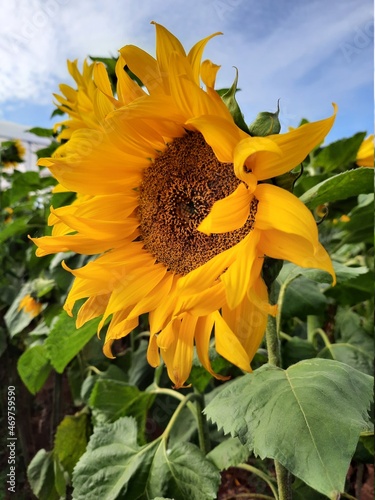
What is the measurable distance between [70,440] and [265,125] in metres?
0.54

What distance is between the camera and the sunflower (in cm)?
31

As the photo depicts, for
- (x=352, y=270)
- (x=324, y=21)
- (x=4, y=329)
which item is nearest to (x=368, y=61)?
(x=324, y=21)

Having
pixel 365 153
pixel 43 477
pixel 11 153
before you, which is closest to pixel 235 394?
pixel 43 477

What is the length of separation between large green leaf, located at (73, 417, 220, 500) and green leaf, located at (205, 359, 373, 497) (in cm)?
13

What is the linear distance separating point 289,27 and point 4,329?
0.89 meters

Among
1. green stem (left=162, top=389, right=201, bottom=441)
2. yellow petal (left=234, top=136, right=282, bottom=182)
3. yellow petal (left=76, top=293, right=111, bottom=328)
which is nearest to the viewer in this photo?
yellow petal (left=234, top=136, right=282, bottom=182)

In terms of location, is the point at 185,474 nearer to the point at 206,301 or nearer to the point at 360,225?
the point at 206,301

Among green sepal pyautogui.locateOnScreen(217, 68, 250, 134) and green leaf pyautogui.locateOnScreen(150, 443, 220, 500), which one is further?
green leaf pyautogui.locateOnScreen(150, 443, 220, 500)

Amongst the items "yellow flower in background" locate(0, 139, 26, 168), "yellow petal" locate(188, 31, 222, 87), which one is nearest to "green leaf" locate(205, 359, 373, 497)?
"yellow petal" locate(188, 31, 222, 87)

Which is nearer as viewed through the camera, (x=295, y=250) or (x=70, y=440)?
(x=295, y=250)

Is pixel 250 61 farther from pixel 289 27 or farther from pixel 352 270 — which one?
pixel 352 270

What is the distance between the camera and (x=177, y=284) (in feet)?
1.26

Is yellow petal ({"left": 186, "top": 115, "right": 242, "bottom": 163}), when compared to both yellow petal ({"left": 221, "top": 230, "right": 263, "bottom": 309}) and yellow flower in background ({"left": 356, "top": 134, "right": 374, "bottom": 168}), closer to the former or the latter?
yellow petal ({"left": 221, "top": 230, "right": 263, "bottom": 309})

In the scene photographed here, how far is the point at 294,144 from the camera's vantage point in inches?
12.2
